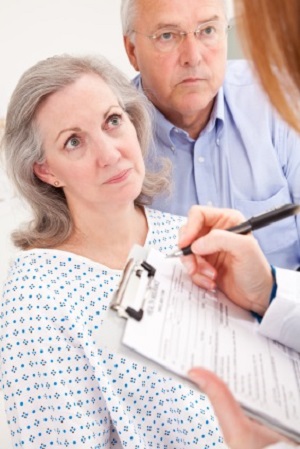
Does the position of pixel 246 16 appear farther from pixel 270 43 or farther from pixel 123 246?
pixel 123 246

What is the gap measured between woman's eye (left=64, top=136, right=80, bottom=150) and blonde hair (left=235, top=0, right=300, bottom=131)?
686 mm

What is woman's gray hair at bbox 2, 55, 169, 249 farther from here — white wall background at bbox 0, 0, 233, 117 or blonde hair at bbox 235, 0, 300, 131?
blonde hair at bbox 235, 0, 300, 131

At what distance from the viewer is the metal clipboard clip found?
647mm

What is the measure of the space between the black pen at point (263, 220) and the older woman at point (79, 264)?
341 mm

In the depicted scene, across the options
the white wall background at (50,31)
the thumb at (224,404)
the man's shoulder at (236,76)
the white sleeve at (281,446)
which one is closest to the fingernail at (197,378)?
the thumb at (224,404)

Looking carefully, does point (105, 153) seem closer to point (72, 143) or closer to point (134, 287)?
point (72, 143)

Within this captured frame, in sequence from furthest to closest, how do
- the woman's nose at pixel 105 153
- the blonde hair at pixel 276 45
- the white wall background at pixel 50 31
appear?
the white wall background at pixel 50 31 → the woman's nose at pixel 105 153 → the blonde hair at pixel 276 45

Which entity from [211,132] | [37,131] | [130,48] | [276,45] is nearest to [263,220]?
Answer: [276,45]

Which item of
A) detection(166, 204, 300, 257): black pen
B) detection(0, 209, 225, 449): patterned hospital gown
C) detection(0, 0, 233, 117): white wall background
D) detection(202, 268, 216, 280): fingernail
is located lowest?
detection(0, 209, 225, 449): patterned hospital gown

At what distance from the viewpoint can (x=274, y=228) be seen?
1507 millimetres

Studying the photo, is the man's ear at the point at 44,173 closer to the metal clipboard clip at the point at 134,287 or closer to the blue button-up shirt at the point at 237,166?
the blue button-up shirt at the point at 237,166

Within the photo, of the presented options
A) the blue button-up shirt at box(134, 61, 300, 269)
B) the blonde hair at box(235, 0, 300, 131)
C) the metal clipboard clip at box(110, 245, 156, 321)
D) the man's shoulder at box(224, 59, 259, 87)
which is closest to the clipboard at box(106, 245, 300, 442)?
the metal clipboard clip at box(110, 245, 156, 321)

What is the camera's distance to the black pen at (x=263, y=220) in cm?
83

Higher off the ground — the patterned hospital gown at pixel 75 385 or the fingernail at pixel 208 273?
the fingernail at pixel 208 273
